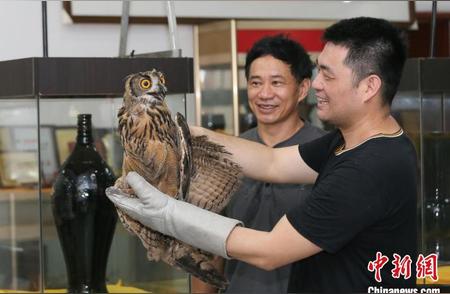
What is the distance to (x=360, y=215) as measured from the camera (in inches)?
60.4

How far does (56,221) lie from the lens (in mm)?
1945

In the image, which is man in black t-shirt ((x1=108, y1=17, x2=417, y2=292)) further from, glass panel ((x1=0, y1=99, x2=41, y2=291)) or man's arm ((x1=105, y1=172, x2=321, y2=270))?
glass panel ((x1=0, y1=99, x2=41, y2=291))

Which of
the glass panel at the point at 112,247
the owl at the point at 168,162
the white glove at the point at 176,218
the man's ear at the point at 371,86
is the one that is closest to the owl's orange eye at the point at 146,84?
the owl at the point at 168,162

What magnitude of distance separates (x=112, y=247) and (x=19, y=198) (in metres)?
0.46

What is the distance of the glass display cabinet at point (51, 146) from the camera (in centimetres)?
182

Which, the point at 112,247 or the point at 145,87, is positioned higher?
the point at 145,87

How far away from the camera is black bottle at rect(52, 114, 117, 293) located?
1912 mm

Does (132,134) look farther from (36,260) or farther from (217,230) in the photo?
(36,260)

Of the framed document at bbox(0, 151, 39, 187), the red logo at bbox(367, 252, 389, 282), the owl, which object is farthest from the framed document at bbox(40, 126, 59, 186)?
the red logo at bbox(367, 252, 389, 282)

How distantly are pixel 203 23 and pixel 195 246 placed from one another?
62.6 inches

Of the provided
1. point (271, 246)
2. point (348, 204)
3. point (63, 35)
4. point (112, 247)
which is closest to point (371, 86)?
point (348, 204)

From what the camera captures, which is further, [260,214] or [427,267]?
[260,214]

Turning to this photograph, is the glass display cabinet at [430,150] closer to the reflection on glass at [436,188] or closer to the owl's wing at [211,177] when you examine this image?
the reflection on glass at [436,188]

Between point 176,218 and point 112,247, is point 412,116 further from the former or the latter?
point 176,218
